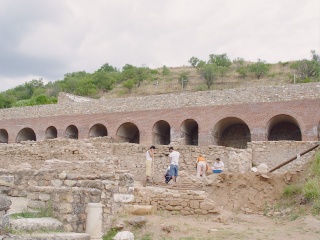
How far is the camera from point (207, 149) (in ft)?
61.9

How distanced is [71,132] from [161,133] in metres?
7.57

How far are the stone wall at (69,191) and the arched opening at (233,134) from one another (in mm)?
18139

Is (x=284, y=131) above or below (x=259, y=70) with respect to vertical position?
below

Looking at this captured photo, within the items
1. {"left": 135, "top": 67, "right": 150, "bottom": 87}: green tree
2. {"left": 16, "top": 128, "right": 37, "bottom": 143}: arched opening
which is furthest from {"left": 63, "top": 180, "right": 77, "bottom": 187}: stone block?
{"left": 135, "top": 67, "right": 150, "bottom": 87}: green tree

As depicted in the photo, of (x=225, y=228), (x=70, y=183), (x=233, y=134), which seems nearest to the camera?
(x=70, y=183)

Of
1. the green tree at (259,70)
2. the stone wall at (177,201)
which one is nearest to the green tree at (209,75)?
the green tree at (259,70)

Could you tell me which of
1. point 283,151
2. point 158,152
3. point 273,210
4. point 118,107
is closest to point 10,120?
point 118,107

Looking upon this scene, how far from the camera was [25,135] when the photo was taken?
118 ft

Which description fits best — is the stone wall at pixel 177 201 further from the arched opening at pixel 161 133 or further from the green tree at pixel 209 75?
the green tree at pixel 209 75

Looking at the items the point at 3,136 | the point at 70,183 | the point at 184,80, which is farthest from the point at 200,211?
the point at 184,80

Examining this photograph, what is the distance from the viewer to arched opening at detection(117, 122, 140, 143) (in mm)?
30766

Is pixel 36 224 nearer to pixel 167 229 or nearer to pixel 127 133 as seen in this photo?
pixel 167 229

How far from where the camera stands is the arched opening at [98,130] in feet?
104

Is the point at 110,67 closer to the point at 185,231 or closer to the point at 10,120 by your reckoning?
the point at 10,120
